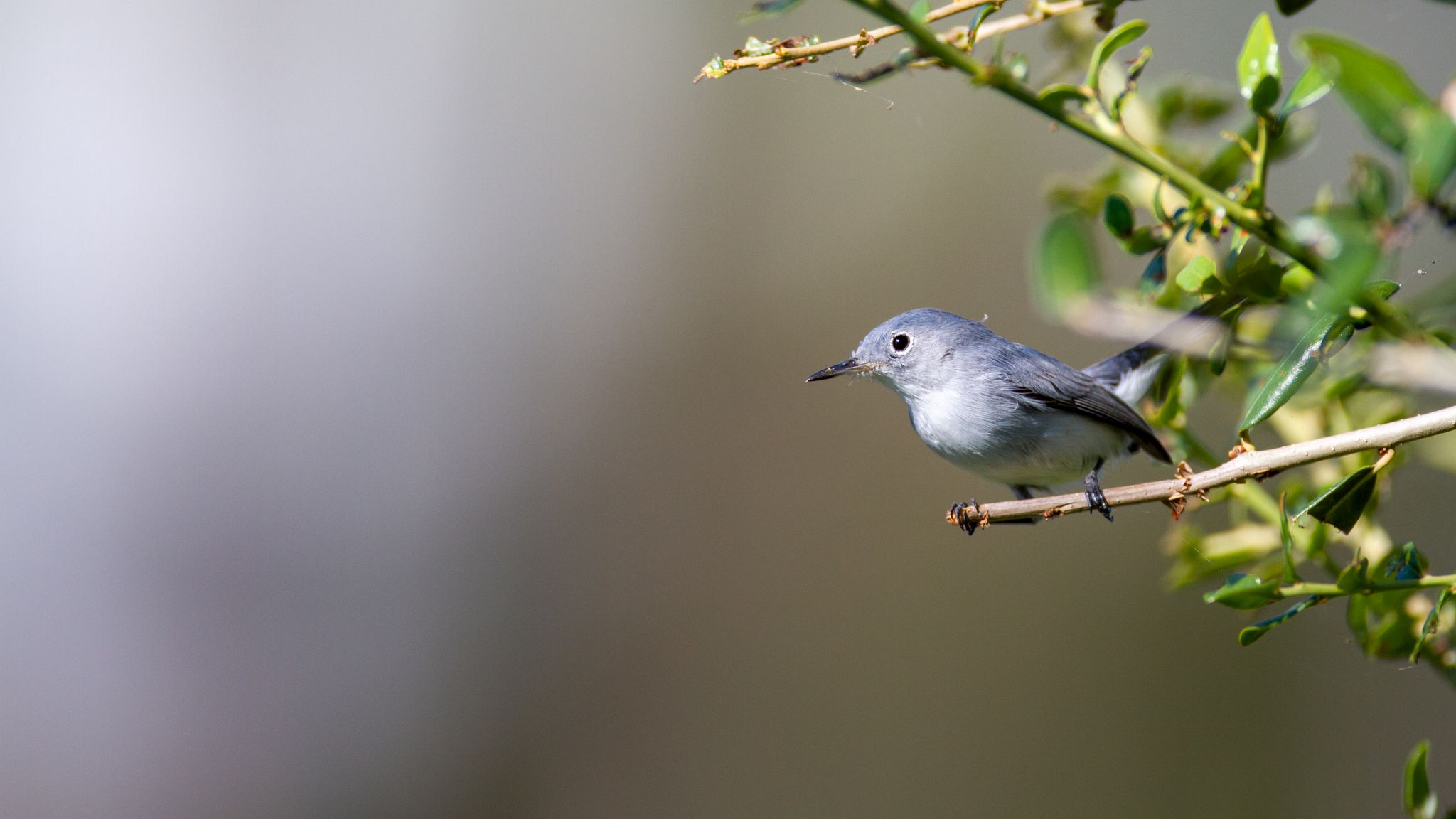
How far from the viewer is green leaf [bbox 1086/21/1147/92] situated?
0.56 metres

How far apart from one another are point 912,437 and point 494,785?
1436mm

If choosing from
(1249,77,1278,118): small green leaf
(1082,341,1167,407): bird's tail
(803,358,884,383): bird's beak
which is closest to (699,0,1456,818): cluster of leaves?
(1249,77,1278,118): small green leaf

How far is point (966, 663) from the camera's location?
2.60 metres

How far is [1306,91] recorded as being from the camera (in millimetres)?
580

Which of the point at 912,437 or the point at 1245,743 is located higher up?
the point at 912,437

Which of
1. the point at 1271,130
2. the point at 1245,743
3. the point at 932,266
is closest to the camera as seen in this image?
the point at 1271,130

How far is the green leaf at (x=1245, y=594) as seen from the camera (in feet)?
1.69

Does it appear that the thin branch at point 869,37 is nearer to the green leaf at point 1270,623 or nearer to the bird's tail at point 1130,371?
the green leaf at point 1270,623

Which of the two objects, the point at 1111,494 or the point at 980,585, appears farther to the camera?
the point at 980,585

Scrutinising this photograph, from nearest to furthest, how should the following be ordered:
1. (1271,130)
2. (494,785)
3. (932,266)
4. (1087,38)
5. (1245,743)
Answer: (1271,130) < (1087,38) < (1245,743) < (932,266) < (494,785)

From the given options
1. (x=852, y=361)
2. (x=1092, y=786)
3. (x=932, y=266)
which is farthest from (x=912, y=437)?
(x=852, y=361)

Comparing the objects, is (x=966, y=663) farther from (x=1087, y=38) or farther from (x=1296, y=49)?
(x=1296, y=49)

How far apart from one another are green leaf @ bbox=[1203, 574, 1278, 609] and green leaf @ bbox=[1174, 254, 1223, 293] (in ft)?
0.50

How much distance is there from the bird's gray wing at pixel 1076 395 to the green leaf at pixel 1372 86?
0.58 m
